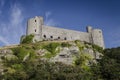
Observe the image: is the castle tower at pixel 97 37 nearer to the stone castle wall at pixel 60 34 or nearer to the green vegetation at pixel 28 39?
the stone castle wall at pixel 60 34

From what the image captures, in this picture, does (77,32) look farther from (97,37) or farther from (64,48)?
(64,48)

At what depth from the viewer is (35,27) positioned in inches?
2717

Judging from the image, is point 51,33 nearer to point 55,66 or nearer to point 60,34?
point 60,34

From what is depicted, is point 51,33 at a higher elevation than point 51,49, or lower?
higher

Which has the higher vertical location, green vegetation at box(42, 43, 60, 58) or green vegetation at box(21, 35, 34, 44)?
green vegetation at box(21, 35, 34, 44)

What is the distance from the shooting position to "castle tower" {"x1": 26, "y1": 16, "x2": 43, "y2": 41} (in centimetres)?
6831

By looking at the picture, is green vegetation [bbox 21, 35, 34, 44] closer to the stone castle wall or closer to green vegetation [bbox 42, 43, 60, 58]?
the stone castle wall

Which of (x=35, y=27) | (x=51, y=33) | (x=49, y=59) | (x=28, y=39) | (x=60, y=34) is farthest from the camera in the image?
(x=60, y=34)

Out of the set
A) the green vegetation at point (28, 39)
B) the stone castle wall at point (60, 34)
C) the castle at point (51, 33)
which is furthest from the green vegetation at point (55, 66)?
the stone castle wall at point (60, 34)

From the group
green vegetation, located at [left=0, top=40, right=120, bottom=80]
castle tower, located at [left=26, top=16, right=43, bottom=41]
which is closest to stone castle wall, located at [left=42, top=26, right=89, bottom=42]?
castle tower, located at [left=26, top=16, right=43, bottom=41]

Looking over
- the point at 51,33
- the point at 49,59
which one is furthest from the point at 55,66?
the point at 51,33

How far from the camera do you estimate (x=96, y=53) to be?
6212 centimetres

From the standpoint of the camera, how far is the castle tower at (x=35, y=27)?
6831cm

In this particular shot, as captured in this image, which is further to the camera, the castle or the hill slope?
the castle
